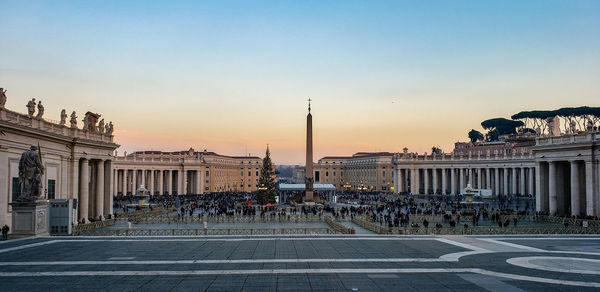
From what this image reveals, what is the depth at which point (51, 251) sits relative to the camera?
2442cm

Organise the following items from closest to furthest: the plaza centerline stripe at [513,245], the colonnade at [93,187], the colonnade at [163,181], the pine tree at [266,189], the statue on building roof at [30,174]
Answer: the plaza centerline stripe at [513,245], the statue on building roof at [30,174], the colonnade at [93,187], the pine tree at [266,189], the colonnade at [163,181]

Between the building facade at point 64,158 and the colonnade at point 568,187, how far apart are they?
4750cm

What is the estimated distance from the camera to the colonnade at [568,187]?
4678 cm

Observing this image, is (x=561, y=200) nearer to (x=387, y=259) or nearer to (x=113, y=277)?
(x=387, y=259)

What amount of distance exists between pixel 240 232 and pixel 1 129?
17513 mm

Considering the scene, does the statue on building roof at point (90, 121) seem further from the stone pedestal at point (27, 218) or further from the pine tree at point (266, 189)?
the pine tree at point (266, 189)

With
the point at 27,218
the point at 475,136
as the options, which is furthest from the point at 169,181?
the point at 475,136

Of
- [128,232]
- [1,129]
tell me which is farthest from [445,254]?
[1,129]

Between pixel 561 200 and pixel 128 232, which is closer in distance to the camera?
pixel 128 232

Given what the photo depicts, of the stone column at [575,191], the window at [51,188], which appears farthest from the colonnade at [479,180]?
the window at [51,188]

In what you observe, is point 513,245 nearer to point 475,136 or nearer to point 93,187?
point 93,187

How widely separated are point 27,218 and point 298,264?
18328mm

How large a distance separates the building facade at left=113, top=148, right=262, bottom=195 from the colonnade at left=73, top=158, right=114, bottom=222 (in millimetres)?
64601

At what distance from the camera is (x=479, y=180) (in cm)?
11231
